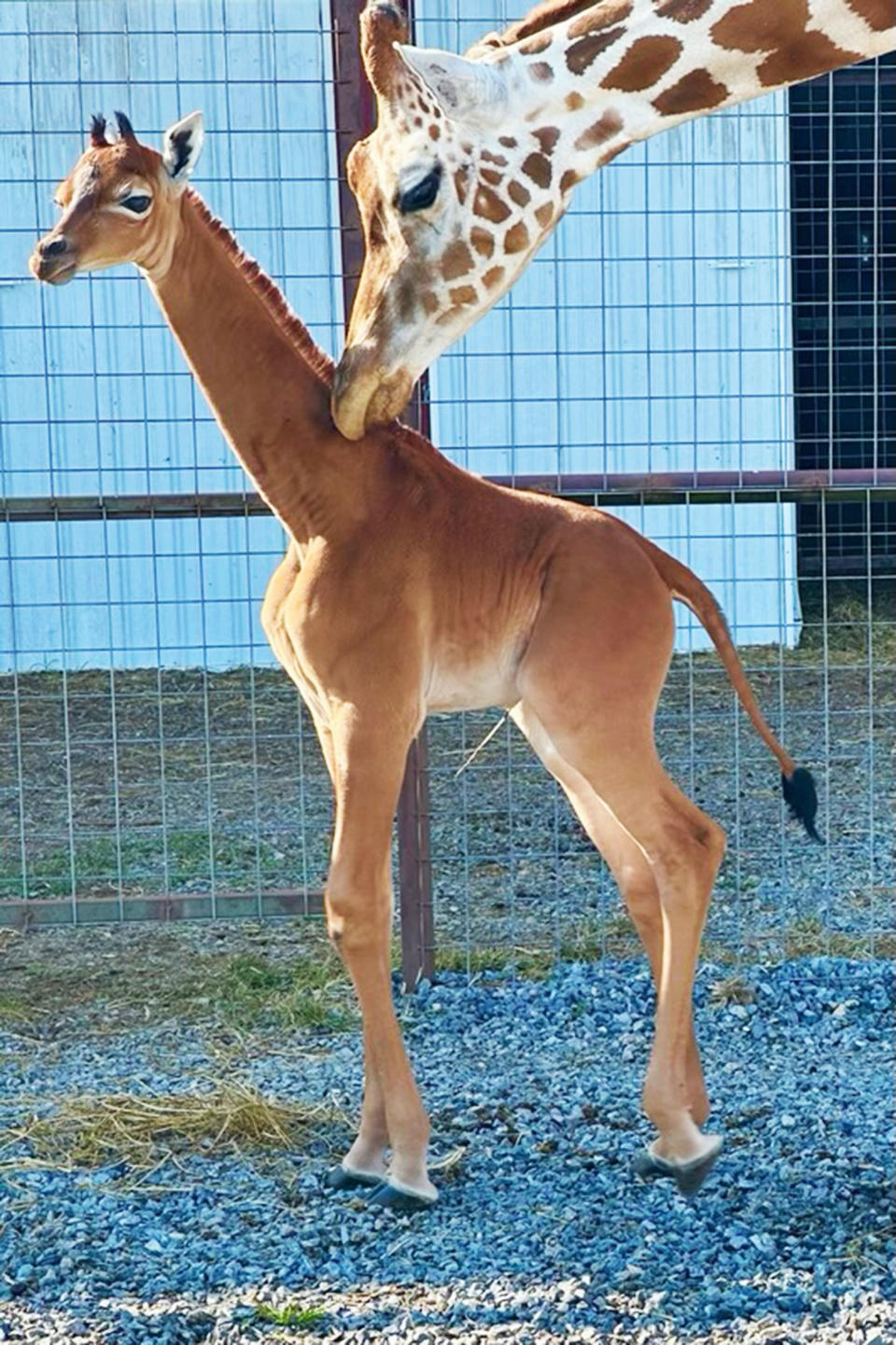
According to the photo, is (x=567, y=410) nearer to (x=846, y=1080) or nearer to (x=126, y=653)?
(x=126, y=653)

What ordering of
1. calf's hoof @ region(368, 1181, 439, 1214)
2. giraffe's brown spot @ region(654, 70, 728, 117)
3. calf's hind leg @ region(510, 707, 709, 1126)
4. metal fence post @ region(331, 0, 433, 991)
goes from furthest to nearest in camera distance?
metal fence post @ region(331, 0, 433, 991) → calf's hind leg @ region(510, 707, 709, 1126) → calf's hoof @ region(368, 1181, 439, 1214) → giraffe's brown spot @ region(654, 70, 728, 117)

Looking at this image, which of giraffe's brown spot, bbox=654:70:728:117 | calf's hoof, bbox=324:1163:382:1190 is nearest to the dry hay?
calf's hoof, bbox=324:1163:382:1190

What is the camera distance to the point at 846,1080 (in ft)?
15.9

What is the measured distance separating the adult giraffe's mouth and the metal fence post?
172 cm

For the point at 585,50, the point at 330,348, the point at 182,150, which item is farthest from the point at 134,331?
the point at 585,50

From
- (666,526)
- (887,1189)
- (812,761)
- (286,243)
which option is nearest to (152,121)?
(286,243)

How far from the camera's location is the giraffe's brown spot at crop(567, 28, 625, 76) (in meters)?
3.21

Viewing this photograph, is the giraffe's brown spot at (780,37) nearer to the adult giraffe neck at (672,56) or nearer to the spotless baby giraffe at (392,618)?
the adult giraffe neck at (672,56)

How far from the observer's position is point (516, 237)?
11.2 feet

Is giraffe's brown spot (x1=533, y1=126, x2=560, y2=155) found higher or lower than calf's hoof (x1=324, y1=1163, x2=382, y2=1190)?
higher

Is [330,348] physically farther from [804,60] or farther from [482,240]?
[804,60]

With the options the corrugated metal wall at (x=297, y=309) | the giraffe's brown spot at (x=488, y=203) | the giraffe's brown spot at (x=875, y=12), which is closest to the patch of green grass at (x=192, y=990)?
the giraffe's brown spot at (x=488, y=203)

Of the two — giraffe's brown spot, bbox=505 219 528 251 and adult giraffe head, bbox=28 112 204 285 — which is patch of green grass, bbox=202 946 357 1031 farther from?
giraffe's brown spot, bbox=505 219 528 251

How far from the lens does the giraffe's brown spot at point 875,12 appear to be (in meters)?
3.06
